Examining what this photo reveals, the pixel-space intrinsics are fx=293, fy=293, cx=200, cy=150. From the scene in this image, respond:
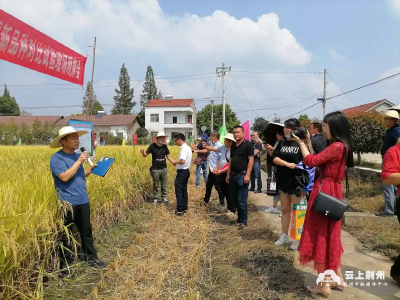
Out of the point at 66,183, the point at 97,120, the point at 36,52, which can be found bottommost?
the point at 66,183

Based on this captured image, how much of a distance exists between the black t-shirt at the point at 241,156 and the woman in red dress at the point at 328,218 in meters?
1.87

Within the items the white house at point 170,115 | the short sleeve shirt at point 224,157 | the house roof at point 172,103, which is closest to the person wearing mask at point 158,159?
the short sleeve shirt at point 224,157

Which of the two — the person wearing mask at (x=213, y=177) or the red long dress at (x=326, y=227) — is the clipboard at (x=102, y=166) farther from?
the person wearing mask at (x=213, y=177)

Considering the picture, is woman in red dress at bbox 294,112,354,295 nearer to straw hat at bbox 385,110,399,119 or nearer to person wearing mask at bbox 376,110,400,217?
person wearing mask at bbox 376,110,400,217

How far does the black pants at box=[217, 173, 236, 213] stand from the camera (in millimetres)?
5590

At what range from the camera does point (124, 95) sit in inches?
2084

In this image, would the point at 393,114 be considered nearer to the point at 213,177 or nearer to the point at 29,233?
the point at 213,177

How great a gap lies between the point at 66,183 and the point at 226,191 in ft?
10.9

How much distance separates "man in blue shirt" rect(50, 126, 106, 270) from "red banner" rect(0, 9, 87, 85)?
5.99 ft

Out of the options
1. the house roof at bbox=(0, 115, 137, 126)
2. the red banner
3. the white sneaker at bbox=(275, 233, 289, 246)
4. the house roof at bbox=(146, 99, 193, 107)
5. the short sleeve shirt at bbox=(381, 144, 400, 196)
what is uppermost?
the house roof at bbox=(146, 99, 193, 107)

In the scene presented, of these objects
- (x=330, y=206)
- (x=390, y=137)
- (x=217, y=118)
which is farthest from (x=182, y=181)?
(x=217, y=118)

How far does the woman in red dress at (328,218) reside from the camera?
263 cm

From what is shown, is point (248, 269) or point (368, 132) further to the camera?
point (368, 132)

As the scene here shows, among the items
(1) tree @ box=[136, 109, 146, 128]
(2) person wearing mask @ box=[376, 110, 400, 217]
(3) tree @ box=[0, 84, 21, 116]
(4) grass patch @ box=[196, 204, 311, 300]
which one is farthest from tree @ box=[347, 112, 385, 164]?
(3) tree @ box=[0, 84, 21, 116]
